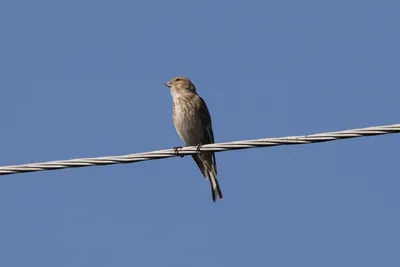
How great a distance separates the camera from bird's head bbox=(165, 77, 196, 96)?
1184cm

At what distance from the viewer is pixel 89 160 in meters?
6.91

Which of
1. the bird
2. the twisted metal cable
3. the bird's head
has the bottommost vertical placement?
the twisted metal cable

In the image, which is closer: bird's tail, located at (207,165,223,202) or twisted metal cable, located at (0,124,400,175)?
twisted metal cable, located at (0,124,400,175)

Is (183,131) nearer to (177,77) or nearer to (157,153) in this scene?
(177,77)

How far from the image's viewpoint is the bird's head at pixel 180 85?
11.8 m

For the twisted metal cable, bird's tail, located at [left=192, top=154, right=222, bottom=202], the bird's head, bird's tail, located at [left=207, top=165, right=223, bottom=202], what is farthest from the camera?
the bird's head

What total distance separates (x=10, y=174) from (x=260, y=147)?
192 centimetres

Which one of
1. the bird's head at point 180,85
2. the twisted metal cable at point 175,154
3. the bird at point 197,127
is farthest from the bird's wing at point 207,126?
the twisted metal cable at point 175,154

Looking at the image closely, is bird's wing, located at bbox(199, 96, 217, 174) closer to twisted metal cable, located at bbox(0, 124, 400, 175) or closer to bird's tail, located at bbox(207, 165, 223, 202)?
bird's tail, located at bbox(207, 165, 223, 202)

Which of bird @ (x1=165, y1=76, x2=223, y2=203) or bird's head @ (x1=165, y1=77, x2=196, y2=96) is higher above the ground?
bird's head @ (x1=165, y1=77, x2=196, y2=96)

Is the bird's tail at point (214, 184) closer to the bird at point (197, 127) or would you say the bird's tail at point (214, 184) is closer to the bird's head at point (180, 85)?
the bird at point (197, 127)

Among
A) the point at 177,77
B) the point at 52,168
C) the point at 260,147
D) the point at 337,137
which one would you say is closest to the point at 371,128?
the point at 337,137

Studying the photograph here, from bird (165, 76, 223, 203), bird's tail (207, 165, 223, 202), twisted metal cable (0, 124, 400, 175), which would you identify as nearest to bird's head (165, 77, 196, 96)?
bird (165, 76, 223, 203)

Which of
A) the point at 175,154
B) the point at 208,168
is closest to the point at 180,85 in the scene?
the point at 208,168
